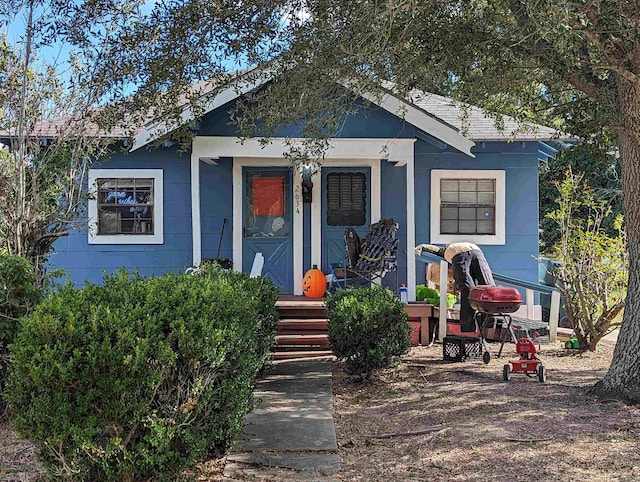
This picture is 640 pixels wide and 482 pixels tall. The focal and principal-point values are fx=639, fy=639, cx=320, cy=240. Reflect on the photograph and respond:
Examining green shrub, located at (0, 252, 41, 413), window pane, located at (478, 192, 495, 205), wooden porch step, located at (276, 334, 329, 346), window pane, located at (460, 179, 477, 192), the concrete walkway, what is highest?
window pane, located at (460, 179, 477, 192)

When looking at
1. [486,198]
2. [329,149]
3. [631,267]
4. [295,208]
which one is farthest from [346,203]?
[631,267]

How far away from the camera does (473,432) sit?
4.84 metres

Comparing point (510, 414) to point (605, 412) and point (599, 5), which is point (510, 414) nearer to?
point (605, 412)

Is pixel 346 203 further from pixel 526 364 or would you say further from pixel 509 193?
pixel 526 364

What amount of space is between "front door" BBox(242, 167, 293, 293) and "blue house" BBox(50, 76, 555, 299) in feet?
0.05

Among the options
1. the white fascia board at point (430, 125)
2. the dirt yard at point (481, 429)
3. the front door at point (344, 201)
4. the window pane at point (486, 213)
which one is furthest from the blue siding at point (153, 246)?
the window pane at point (486, 213)

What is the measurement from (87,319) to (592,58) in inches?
194

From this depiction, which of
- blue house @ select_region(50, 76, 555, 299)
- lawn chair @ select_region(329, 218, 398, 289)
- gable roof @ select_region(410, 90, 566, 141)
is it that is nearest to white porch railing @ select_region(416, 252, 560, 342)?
blue house @ select_region(50, 76, 555, 299)

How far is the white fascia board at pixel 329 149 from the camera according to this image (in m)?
9.38

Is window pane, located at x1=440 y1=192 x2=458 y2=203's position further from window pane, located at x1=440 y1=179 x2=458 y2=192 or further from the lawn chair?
the lawn chair

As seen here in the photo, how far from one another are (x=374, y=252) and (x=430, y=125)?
210cm

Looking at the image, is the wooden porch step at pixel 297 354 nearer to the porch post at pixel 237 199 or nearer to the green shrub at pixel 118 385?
the porch post at pixel 237 199

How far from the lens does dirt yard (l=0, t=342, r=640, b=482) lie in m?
4.08

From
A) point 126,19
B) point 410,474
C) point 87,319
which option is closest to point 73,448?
point 87,319
